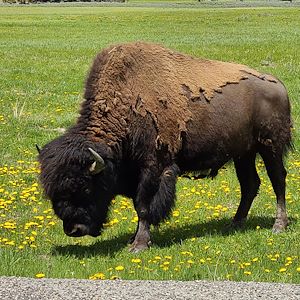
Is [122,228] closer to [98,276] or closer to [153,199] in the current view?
[153,199]

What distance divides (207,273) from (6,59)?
24.1 m

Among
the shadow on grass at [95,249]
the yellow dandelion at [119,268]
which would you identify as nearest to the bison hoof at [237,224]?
the shadow on grass at [95,249]

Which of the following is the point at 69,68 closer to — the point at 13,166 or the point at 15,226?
the point at 13,166

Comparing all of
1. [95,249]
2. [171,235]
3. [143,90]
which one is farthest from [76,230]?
[143,90]

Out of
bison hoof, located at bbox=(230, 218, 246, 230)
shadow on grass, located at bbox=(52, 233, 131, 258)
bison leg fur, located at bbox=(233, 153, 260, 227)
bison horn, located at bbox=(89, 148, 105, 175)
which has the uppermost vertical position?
bison horn, located at bbox=(89, 148, 105, 175)

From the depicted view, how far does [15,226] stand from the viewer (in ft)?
32.1

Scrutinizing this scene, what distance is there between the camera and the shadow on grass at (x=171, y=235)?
9000 millimetres

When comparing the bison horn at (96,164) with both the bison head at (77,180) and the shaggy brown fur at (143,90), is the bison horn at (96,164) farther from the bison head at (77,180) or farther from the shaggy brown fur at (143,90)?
the shaggy brown fur at (143,90)

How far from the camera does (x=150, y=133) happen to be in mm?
9250

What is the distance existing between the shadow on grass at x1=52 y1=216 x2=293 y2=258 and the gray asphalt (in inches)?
91.1

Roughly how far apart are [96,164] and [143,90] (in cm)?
123

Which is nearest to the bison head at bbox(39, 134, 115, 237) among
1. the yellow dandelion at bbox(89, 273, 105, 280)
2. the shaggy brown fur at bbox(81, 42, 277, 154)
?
the shaggy brown fur at bbox(81, 42, 277, 154)

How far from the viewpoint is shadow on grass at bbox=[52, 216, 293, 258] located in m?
9.00

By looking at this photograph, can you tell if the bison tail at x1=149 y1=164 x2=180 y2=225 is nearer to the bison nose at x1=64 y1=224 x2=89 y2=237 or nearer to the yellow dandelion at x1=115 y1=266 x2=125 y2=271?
the bison nose at x1=64 y1=224 x2=89 y2=237
